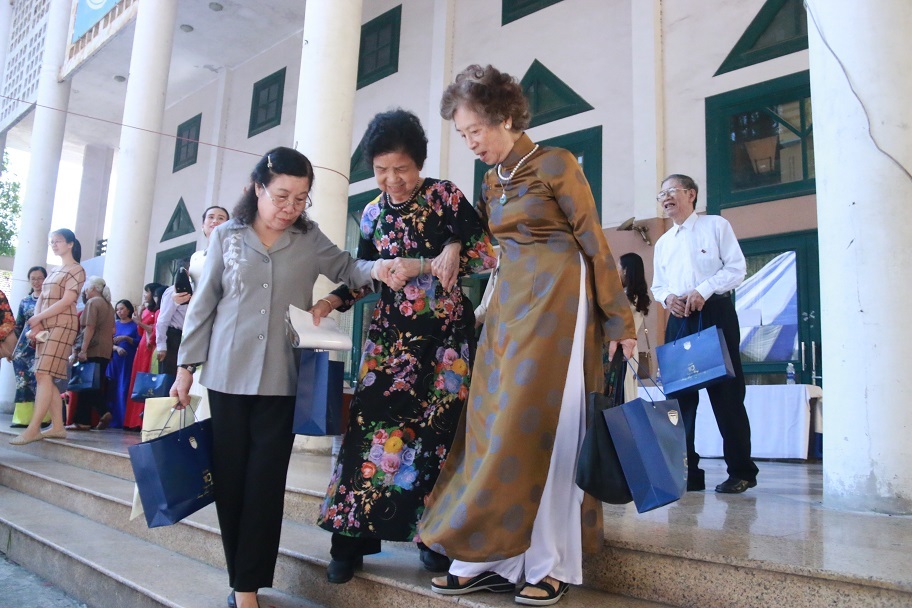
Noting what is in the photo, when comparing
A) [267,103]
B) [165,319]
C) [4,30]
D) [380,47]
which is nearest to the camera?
[165,319]

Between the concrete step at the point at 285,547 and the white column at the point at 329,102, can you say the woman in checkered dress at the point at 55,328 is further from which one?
the white column at the point at 329,102

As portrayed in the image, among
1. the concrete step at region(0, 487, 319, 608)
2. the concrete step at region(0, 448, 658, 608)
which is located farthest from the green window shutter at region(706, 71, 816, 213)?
the concrete step at region(0, 487, 319, 608)

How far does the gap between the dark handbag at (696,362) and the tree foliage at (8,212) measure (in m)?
27.5

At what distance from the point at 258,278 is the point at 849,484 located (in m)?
2.67

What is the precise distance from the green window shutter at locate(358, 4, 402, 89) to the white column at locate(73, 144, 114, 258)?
10131mm

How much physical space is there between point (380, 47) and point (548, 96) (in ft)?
11.5

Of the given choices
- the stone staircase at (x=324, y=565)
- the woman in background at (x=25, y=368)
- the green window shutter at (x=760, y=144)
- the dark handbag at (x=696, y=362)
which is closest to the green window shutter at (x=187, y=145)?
the woman in background at (x=25, y=368)

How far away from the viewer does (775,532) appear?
258cm

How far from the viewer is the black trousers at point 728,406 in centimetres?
378

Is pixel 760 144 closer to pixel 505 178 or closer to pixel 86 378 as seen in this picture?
pixel 505 178

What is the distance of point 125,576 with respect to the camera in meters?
3.03

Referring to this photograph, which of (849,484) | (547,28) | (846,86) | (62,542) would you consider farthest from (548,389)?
(547,28)

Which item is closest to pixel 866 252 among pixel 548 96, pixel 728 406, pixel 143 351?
pixel 728 406

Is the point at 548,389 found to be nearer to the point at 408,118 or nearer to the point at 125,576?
the point at 408,118
